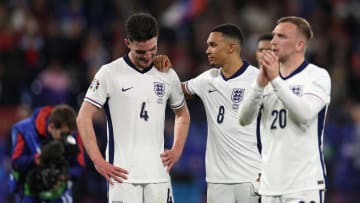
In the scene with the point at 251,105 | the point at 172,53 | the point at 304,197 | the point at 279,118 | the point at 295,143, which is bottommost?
the point at 304,197

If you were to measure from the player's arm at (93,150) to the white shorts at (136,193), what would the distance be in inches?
3.0

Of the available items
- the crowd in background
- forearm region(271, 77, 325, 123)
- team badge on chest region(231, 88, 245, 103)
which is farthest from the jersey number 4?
the crowd in background

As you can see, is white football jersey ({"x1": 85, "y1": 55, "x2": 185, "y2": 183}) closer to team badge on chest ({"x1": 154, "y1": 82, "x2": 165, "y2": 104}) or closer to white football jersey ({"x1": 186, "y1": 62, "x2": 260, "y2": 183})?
team badge on chest ({"x1": 154, "y1": 82, "x2": 165, "y2": 104})

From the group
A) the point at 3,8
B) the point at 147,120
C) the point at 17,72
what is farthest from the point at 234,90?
the point at 3,8

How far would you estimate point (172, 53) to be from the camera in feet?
60.4

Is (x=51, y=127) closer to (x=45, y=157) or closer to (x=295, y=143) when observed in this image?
(x=45, y=157)

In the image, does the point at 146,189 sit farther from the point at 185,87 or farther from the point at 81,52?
the point at 81,52

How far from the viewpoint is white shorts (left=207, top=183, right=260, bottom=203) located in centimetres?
977

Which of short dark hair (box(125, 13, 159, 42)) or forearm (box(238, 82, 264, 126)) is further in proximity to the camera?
short dark hair (box(125, 13, 159, 42))

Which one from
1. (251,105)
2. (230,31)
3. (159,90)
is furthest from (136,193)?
(230,31)

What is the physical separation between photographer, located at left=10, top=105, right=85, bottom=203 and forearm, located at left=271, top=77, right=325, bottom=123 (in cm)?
338

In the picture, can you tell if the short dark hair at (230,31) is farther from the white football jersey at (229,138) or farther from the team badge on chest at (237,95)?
the team badge on chest at (237,95)

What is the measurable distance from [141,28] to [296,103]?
1602mm

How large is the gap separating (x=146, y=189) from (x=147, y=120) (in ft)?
1.94
